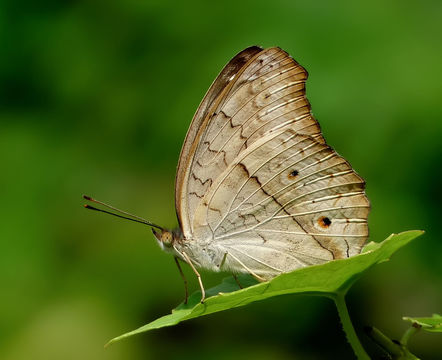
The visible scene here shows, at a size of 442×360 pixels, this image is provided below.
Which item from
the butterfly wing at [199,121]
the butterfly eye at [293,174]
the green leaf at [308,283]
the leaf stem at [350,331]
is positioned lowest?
the leaf stem at [350,331]

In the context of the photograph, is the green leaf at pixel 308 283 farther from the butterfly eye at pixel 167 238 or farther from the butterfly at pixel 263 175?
the butterfly eye at pixel 167 238

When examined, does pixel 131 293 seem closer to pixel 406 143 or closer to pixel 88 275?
pixel 88 275

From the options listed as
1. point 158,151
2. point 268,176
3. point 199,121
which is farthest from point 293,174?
point 158,151

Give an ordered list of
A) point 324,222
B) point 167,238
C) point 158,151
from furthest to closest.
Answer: point 158,151 → point 167,238 → point 324,222

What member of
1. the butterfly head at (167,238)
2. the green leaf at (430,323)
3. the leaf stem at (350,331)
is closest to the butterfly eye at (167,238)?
the butterfly head at (167,238)

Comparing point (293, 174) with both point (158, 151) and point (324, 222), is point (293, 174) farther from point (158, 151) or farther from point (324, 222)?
point (158, 151)

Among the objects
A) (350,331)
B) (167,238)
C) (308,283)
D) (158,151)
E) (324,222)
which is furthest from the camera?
(158,151)

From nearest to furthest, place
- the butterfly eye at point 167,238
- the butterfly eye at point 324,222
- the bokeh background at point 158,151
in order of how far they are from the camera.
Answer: the butterfly eye at point 324,222 < the butterfly eye at point 167,238 < the bokeh background at point 158,151
